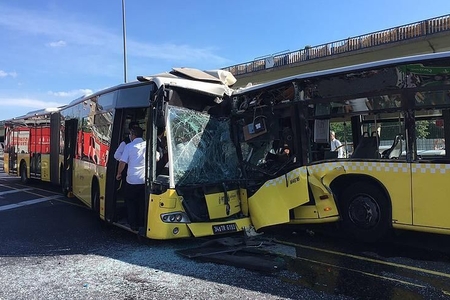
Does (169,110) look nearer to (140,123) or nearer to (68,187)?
(140,123)

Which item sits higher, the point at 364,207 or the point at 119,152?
the point at 119,152

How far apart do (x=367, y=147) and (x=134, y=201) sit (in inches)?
160

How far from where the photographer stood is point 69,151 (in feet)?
38.5

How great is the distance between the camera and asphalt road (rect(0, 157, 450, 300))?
4.60 metres

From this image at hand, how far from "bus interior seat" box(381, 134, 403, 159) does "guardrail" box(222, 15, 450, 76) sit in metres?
16.7

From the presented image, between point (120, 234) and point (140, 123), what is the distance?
7.09 feet

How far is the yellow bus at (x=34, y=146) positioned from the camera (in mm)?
14234

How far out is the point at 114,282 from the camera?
195 inches

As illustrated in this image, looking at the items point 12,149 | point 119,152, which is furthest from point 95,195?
point 12,149

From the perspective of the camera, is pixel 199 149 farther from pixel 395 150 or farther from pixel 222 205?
pixel 395 150

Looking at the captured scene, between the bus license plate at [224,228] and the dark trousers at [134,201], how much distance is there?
4.37 ft

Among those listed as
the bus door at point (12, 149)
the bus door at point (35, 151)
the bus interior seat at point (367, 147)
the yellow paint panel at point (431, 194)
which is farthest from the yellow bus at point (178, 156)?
the bus door at point (12, 149)

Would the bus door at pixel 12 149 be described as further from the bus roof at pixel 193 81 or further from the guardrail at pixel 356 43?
the guardrail at pixel 356 43

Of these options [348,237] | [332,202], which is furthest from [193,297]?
[348,237]
